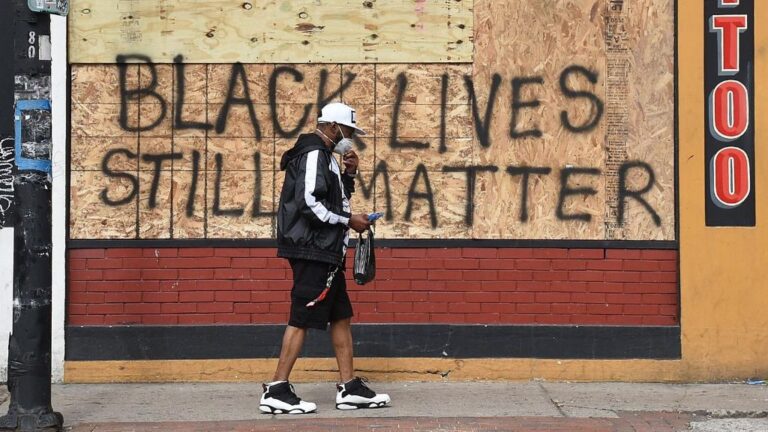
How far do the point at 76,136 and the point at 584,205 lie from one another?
3886 mm

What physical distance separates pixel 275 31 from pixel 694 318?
3.83 metres

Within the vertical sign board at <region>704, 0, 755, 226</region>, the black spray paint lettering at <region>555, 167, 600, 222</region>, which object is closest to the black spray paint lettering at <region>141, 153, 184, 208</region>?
the black spray paint lettering at <region>555, 167, 600, 222</region>

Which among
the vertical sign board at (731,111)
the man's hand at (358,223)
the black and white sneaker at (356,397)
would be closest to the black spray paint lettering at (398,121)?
the vertical sign board at (731,111)

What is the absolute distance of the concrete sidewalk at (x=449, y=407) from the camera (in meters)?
6.44

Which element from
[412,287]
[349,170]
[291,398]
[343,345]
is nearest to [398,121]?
[349,170]

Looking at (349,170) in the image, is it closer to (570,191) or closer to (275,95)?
(275,95)

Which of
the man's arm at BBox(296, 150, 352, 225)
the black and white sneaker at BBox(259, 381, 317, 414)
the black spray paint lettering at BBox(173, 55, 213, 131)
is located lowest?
the black and white sneaker at BBox(259, 381, 317, 414)

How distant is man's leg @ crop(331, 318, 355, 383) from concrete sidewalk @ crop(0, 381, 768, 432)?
290 millimetres

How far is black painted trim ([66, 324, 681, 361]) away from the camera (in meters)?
7.77

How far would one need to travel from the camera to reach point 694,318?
7742mm

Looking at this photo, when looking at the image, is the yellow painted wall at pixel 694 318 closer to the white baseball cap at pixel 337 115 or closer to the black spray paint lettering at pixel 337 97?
the black spray paint lettering at pixel 337 97

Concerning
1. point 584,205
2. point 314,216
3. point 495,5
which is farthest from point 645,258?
point 314,216

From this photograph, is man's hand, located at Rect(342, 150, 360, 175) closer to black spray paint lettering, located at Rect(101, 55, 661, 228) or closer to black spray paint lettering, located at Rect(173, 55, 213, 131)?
black spray paint lettering, located at Rect(101, 55, 661, 228)

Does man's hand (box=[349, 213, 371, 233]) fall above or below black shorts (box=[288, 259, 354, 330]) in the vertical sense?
above
